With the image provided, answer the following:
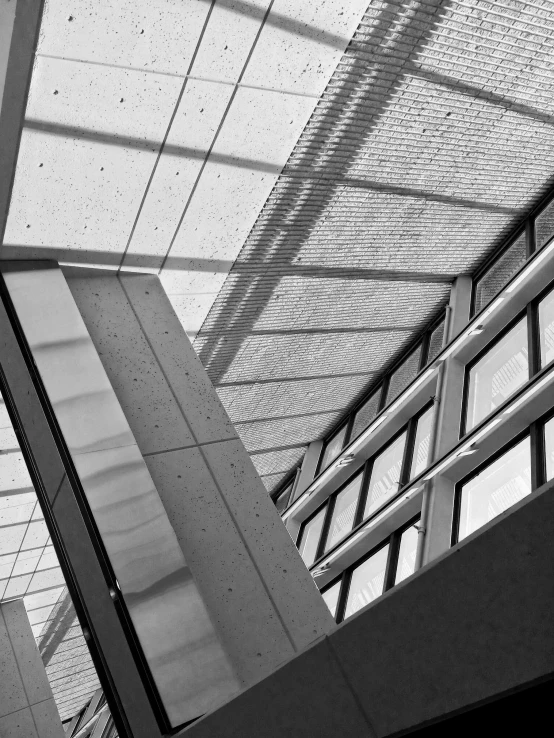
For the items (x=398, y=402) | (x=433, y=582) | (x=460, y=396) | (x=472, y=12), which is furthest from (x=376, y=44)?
(x=398, y=402)

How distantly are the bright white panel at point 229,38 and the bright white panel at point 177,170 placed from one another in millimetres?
122

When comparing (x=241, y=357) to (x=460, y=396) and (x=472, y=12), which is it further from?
(x=472, y=12)

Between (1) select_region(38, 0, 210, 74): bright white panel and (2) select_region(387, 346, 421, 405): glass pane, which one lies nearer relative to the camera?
(1) select_region(38, 0, 210, 74): bright white panel

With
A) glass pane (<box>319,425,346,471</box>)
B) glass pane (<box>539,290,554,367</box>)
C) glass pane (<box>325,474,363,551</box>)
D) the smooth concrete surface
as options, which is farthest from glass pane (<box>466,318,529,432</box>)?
the smooth concrete surface

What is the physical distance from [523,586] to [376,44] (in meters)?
4.90

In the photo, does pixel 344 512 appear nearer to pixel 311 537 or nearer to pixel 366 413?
pixel 311 537

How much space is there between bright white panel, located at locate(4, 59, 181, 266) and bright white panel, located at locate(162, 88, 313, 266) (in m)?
0.51

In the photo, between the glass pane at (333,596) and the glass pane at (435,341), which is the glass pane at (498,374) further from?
the glass pane at (333,596)

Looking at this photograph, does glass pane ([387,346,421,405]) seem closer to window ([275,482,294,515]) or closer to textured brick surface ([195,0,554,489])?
textured brick surface ([195,0,554,489])

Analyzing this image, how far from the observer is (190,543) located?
16.9 ft

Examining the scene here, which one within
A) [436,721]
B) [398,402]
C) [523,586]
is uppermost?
[398,402]

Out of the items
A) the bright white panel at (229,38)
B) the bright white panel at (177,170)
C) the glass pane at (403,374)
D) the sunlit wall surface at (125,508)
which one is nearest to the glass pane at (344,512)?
the glass pane at (403,374)

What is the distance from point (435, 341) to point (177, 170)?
6.63m

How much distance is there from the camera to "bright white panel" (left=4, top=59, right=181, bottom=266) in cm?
501
